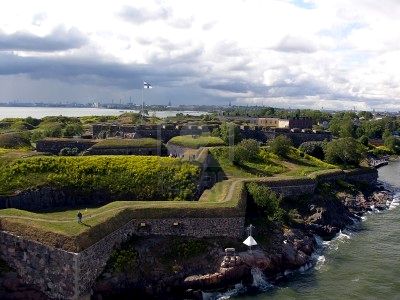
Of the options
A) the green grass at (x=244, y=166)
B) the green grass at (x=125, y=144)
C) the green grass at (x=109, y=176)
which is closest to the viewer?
the green grass at (x=109, y=176)

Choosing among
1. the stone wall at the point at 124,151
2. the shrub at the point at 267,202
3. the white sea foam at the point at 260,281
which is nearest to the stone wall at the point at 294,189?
the shrub at the point at 267,202

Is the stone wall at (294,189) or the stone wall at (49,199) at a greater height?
the stone wall at (49,199)

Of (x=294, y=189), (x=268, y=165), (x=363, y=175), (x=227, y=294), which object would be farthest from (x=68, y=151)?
(x=363, y=175)

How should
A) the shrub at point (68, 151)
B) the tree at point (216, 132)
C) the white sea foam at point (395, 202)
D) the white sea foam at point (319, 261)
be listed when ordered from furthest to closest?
the tree at point (216, 132) < the white sea foam at point (395, 202) < the shrub at point (68, 151) < the white sea foam at point (319, 261)

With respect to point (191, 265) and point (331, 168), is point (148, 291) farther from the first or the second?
A: point (331, 168)

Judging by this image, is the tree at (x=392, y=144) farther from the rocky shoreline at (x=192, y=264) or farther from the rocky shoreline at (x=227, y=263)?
the rocky shoreline at (x=192, y=264)

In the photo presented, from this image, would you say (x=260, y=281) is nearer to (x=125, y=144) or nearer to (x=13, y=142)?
(x=125, y=144)

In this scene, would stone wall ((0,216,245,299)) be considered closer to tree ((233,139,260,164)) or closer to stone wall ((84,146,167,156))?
stone wall ((84,146,167,156))

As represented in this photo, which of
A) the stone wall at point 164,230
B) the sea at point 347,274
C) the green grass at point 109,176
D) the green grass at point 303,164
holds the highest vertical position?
the green grass at point 109,176
